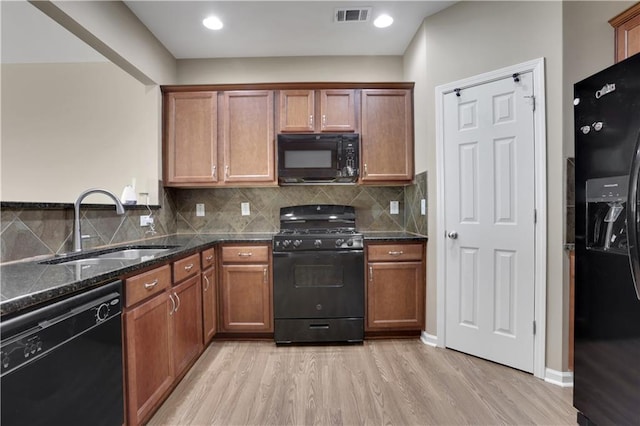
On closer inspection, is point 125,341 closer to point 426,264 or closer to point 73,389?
point 73,389

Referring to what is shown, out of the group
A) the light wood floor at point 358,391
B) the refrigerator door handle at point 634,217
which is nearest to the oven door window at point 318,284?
the light wood floor at point 358,391

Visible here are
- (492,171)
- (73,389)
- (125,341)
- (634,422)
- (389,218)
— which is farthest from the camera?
(389,218)

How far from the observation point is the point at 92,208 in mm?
1974

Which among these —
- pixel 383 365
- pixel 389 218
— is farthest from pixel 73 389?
pixel 389 218

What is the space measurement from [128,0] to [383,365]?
3.28 meters

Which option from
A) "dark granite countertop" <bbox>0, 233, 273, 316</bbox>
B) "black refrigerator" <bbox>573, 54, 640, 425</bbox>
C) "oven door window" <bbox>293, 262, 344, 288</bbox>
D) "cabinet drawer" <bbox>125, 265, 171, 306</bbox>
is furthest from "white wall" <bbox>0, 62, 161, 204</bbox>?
"black refrigerator" <bbox>573, 54, 640, 425</bbox>

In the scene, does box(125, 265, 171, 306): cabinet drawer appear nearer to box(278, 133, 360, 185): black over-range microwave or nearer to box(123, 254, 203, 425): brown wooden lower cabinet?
box(123, 254, 203, 425): brown wooden lower cabinet

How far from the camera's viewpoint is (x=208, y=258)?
237 centimetres

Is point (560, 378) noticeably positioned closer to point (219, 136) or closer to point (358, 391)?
point (358, 391)

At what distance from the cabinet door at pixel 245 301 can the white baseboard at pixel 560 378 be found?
2.03 m

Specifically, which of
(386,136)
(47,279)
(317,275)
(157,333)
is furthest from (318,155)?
(47,279)

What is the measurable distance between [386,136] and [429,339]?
6.05 ft

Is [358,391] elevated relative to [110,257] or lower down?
lower down

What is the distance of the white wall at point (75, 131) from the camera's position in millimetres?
2729
